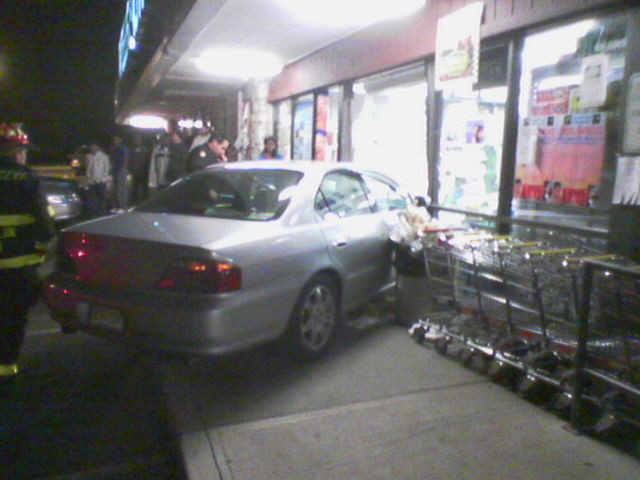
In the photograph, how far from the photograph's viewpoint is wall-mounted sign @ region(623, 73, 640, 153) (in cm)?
471

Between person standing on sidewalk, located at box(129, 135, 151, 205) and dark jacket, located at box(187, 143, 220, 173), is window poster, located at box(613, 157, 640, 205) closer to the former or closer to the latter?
dark jacket, located at box(187, 143, 220, 173)

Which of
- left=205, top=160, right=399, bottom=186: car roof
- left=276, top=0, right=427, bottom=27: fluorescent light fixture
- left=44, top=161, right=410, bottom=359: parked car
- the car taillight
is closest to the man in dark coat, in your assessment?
left=276, top=0, right=427, bottom=27: fluorescent light fixture

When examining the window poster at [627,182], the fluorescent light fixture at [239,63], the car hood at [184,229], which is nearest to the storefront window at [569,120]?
the window poster at [627,182]

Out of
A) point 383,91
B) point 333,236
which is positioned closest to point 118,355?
point 333,236

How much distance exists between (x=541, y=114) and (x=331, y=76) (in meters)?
5.32

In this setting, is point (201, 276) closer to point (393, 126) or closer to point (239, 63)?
point (393, 126)

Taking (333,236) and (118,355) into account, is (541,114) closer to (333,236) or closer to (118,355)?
(333,236)

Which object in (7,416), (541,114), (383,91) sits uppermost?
(383,91)

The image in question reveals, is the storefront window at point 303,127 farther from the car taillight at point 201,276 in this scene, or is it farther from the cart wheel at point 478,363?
the car taillight at point 201,276

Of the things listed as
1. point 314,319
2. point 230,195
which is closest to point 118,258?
point 230,195

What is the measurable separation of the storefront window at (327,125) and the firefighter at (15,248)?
7.13 meters

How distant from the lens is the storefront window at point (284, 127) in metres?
13.6

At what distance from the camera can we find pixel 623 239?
4.65 meters

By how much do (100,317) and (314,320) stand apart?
5.33 feet
